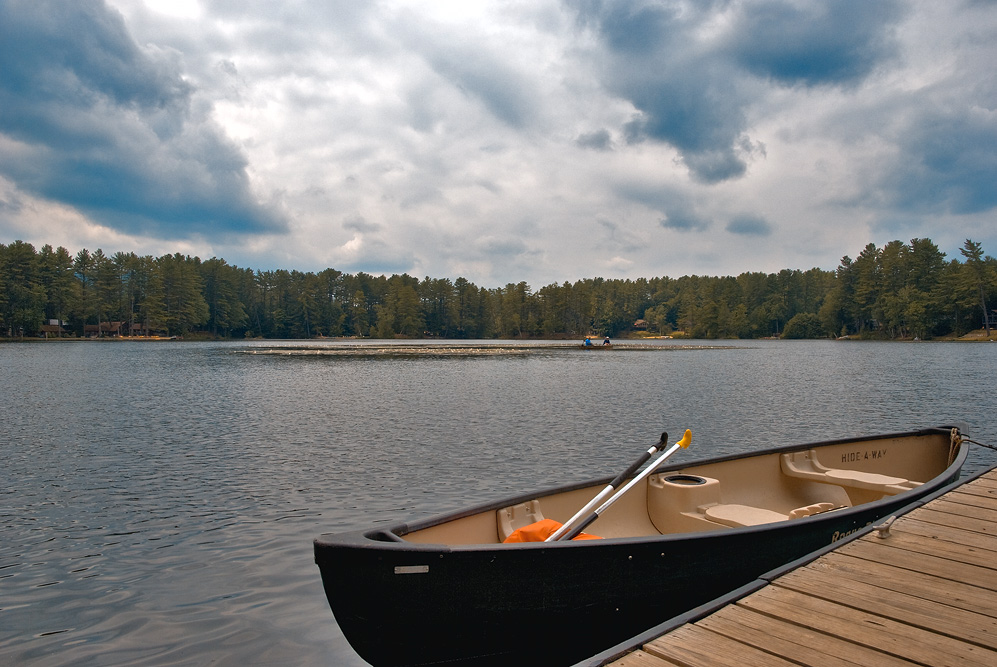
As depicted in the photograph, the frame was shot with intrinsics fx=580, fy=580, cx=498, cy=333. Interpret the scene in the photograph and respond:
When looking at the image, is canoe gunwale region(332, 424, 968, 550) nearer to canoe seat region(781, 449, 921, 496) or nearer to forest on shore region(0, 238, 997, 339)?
canoe seat region(781, 449, 921, 496)

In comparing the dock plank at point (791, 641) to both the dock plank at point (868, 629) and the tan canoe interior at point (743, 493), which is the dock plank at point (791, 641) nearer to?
the dock plank at point (868, 629)

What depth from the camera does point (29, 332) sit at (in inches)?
5032

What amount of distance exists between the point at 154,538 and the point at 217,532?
908 millimetres

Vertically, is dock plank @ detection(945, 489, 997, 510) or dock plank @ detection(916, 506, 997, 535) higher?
dock plank @ detection(916, 506, 997, 535)

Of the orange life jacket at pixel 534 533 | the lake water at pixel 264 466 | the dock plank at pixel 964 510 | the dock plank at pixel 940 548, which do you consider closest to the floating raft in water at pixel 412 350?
the lake water at pixel 264 466

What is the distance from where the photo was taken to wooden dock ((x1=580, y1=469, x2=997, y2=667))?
3486 mm

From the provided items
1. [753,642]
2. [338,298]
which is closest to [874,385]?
[753,642]

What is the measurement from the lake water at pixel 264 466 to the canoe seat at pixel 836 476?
520 centimetres

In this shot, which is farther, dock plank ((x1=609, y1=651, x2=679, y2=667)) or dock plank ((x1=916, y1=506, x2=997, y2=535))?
dock plank ((x1=916, y1=506, x2=997, y2=535))

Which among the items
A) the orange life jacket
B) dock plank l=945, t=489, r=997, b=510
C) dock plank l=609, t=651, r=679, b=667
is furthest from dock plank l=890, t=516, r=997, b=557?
dock plank l=609, t=651, r=679, b=667

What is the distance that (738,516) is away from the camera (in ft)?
23.3

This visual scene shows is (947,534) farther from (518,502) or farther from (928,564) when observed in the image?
(518,502)

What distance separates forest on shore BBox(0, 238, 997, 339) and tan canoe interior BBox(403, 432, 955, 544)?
439 feet

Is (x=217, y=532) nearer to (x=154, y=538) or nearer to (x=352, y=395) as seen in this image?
(x=154, y=538)
